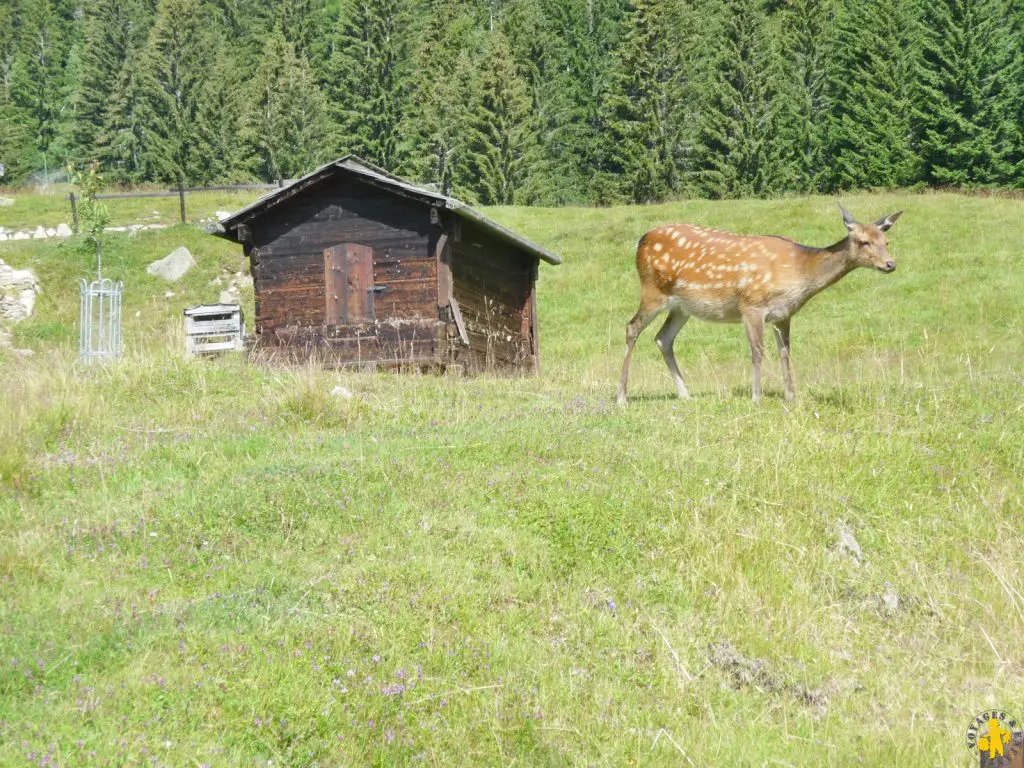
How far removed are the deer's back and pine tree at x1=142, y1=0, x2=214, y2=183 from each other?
59.0 meters

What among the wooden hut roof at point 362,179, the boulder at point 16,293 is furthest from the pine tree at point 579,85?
the wooden hut roof at point 362,179

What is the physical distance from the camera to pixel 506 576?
6516 mm

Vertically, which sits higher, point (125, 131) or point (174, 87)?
point (174, 87)

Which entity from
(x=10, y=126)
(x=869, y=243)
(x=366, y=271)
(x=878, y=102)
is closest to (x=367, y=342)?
(x=366, y=271)

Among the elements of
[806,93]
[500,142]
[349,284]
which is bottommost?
[349,284]

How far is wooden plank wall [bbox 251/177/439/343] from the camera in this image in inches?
765

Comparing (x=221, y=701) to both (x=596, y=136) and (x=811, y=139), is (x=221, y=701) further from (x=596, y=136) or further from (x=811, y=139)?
(x=596, y=136)

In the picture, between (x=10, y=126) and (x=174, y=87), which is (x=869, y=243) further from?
(x=10, y=126)

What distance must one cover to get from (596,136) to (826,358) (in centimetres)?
4646

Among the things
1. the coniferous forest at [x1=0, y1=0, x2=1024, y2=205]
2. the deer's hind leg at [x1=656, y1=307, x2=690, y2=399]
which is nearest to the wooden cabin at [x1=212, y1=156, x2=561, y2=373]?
the deer's hind leg at [x1=656, y1=307, x2=690, y2=399]

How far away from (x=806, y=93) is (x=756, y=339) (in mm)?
51818

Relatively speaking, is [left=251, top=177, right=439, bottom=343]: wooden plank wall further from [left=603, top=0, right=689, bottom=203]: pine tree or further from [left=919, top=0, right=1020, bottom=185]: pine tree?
[left=603, top=0, right=689, bottom=203]: pine tree

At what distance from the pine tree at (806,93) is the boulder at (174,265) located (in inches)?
1300

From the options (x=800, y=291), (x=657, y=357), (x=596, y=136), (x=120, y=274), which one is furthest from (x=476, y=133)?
(x=800, y=291)
